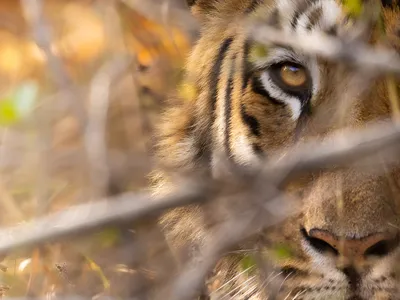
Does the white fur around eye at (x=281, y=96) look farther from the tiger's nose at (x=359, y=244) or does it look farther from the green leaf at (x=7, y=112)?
the green leaf at (x=7, y=112)

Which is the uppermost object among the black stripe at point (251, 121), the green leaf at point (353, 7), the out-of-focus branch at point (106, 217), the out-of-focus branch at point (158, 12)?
the out-of-focus branch at point (106, 217)

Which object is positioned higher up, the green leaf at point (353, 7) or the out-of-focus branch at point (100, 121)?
the green leaf at point (353, 7)

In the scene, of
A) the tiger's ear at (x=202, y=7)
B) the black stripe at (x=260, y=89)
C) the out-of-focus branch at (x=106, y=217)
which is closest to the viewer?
the out-of-focus branch at (x=106, y=217)

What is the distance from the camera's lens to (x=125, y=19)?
3238 millimetres

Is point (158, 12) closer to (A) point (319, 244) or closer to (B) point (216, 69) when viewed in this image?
(B) point (216, 69)

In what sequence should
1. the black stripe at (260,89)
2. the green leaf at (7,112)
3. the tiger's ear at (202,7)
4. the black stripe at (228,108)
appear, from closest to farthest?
1. the green leaf at (7,112)
2. the black stripe at (260,89)
3. the black stripe at (228,108)
4. the tiger's ear at (202,7)

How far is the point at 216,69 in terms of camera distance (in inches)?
93.0

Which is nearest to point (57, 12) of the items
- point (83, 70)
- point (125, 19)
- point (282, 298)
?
point (83, 70)

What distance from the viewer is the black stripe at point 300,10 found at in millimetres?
1979

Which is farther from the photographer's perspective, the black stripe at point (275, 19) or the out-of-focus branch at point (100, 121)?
the out-of-focus branch at point (100, 121)

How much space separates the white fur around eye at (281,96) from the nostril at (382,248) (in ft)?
1.59

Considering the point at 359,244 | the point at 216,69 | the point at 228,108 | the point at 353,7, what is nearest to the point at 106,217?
the point at 359,244

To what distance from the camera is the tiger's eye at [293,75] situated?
2.04 metres

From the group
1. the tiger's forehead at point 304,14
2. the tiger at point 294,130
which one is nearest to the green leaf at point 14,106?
the tiger at point 294,130
